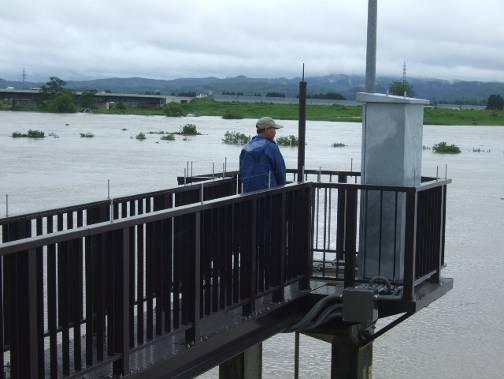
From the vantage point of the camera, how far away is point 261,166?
7.28 m

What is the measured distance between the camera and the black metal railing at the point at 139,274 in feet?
14.4

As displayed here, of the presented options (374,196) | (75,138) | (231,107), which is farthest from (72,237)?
(231,107)

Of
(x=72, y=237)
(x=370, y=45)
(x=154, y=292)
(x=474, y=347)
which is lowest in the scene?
(x=474, y=347)

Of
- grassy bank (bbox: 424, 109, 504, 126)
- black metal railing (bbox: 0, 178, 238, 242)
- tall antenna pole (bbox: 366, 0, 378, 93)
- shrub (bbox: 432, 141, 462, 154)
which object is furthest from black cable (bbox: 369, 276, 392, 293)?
grassy bank (bbox: 424, 109, 504, 126)

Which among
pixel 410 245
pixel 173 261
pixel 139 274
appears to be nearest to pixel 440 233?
pixel 410 245

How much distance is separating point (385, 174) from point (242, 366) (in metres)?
2.67

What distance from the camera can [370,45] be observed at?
808 cm

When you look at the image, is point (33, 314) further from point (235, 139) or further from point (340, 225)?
point (235, 139)

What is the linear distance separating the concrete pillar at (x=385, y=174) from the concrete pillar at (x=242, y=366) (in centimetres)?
195

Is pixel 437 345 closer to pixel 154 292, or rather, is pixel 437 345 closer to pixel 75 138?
pixel 154 292

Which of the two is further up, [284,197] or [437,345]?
[284,197]

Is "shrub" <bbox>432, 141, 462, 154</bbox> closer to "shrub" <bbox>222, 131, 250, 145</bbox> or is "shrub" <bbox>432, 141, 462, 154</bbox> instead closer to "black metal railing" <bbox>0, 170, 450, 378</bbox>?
"shrub" <bbox>222, 131, 250, 145</bbox>

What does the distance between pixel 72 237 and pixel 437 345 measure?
12.4 m

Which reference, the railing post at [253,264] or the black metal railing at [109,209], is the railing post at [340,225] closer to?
the black metal railing at [109,209]
